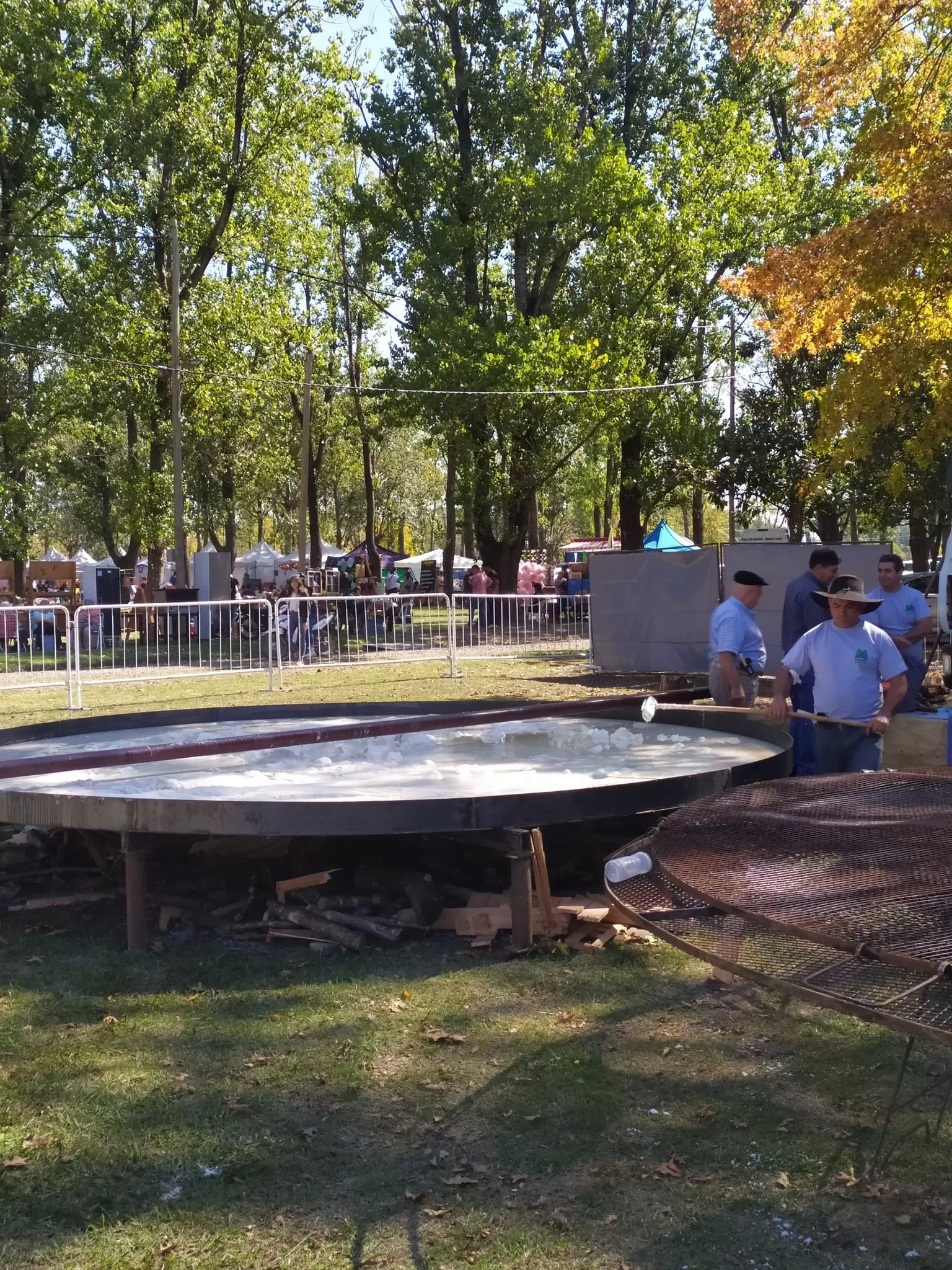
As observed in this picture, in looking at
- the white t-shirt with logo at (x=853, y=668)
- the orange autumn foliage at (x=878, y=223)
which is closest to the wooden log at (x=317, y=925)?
the white t-shirt with logo at (x=853, y=668)

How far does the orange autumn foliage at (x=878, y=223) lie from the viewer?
12.2 meters

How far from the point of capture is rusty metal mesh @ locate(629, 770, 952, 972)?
289cm

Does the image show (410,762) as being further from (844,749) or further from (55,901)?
(844,749)

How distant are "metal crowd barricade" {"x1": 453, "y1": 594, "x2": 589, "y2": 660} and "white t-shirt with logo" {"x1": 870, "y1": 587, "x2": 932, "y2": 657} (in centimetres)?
1026

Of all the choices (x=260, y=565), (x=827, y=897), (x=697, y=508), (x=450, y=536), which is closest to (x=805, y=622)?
(x=827, y=897)

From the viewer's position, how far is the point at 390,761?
8234 millimetres

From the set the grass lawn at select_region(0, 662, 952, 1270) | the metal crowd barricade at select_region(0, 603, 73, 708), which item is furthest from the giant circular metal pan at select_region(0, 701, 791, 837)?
the metal crowd barricade at select_region(0, 603, 73, 708)

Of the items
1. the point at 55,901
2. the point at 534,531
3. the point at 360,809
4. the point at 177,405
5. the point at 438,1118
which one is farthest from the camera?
the point at 534,531

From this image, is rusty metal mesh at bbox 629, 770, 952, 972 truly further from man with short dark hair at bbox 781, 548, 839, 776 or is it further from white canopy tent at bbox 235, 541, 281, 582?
white canopy tent at bbox 235, 541, 281, 582

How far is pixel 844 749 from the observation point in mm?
6770

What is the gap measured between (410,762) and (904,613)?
174 inches

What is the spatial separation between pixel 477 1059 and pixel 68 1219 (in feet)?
5.23

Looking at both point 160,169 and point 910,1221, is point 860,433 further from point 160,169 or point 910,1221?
point 160,169

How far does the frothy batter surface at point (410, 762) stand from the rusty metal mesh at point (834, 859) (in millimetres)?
1696
